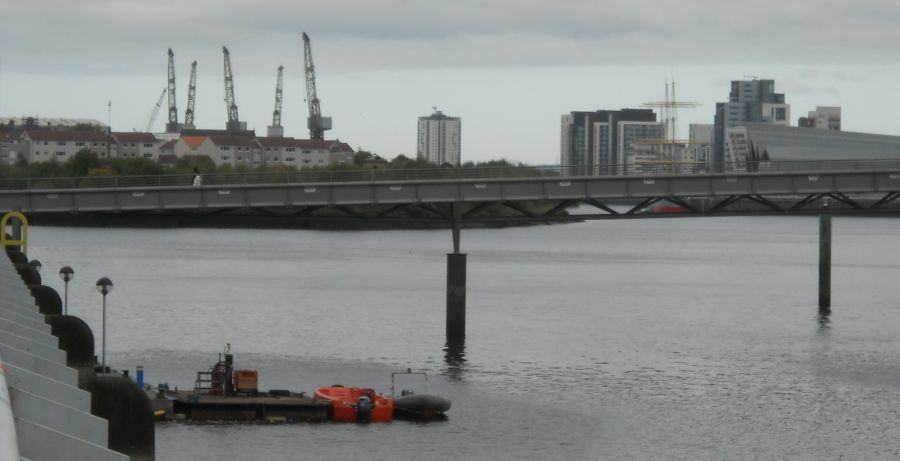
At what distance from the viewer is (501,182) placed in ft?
197

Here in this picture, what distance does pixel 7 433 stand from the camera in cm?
645

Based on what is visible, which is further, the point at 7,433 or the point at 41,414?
the point at 41,414

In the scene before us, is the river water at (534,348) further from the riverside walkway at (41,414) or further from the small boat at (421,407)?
the riverside walkway at (41,414)

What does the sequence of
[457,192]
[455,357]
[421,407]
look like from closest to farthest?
[421,407], [455,357], [457,192]

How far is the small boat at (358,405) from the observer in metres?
39.8

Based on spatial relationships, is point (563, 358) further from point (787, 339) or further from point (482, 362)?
point (787, 339)

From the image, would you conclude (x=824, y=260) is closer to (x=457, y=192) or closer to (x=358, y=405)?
(x=457, y=192)

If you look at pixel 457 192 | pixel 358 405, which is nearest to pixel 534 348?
pixel 457 192

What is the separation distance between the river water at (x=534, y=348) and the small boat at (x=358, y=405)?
779 mm

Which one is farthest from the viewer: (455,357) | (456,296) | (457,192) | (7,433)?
(457,192)

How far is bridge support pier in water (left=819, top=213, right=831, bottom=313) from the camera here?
2736 inches

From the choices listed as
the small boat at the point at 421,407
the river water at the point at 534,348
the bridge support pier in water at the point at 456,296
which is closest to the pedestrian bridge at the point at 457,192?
the bridge support pier in water at the point at 456,296

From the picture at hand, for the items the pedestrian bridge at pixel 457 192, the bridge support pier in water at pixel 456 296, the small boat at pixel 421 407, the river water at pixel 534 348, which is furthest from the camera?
the pedestrian bridge at pixel 457 192

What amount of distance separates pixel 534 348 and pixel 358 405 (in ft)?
57.5
